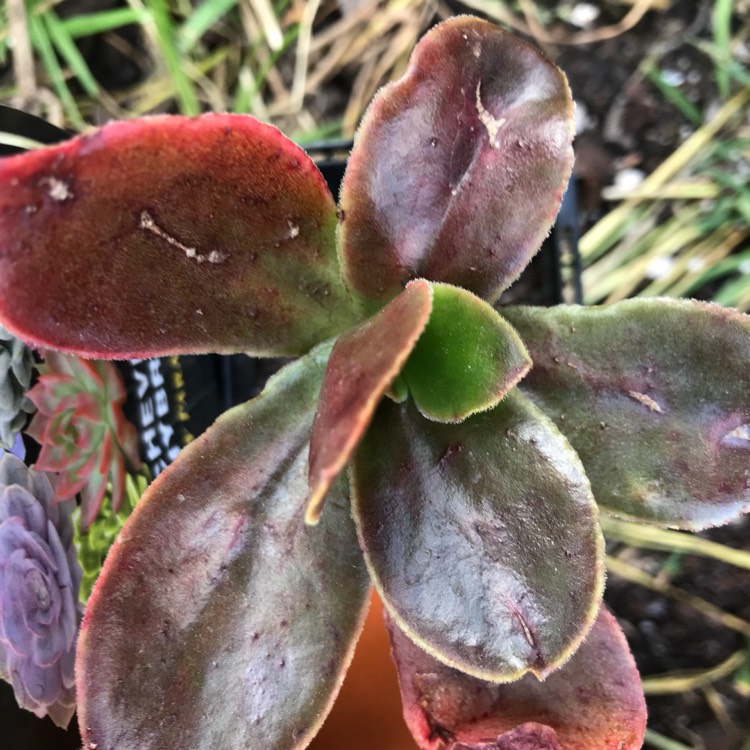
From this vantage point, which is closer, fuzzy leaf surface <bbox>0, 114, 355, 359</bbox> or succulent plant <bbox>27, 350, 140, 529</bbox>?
fuzzy leaf surface <bbox>0, 114, 355, 359</bbox>

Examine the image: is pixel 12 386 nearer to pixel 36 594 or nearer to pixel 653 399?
pixel 36 594

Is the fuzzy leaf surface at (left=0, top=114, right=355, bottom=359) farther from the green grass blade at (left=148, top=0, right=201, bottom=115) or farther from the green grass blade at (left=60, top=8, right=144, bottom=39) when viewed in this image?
the green grass blade at (left=60, top=8, right=144, bottom=39)

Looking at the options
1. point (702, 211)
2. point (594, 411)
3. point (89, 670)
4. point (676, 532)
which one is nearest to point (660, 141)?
point (702, 211)

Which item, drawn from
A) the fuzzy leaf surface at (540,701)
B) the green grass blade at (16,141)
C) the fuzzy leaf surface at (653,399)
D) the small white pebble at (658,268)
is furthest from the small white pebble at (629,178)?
the green grass blade at (16,141)

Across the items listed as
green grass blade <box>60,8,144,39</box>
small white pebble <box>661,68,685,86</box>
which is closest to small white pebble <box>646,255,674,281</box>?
small white pebble <box>661,68,685,86</box>

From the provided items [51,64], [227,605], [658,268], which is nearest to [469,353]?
[227,605]
